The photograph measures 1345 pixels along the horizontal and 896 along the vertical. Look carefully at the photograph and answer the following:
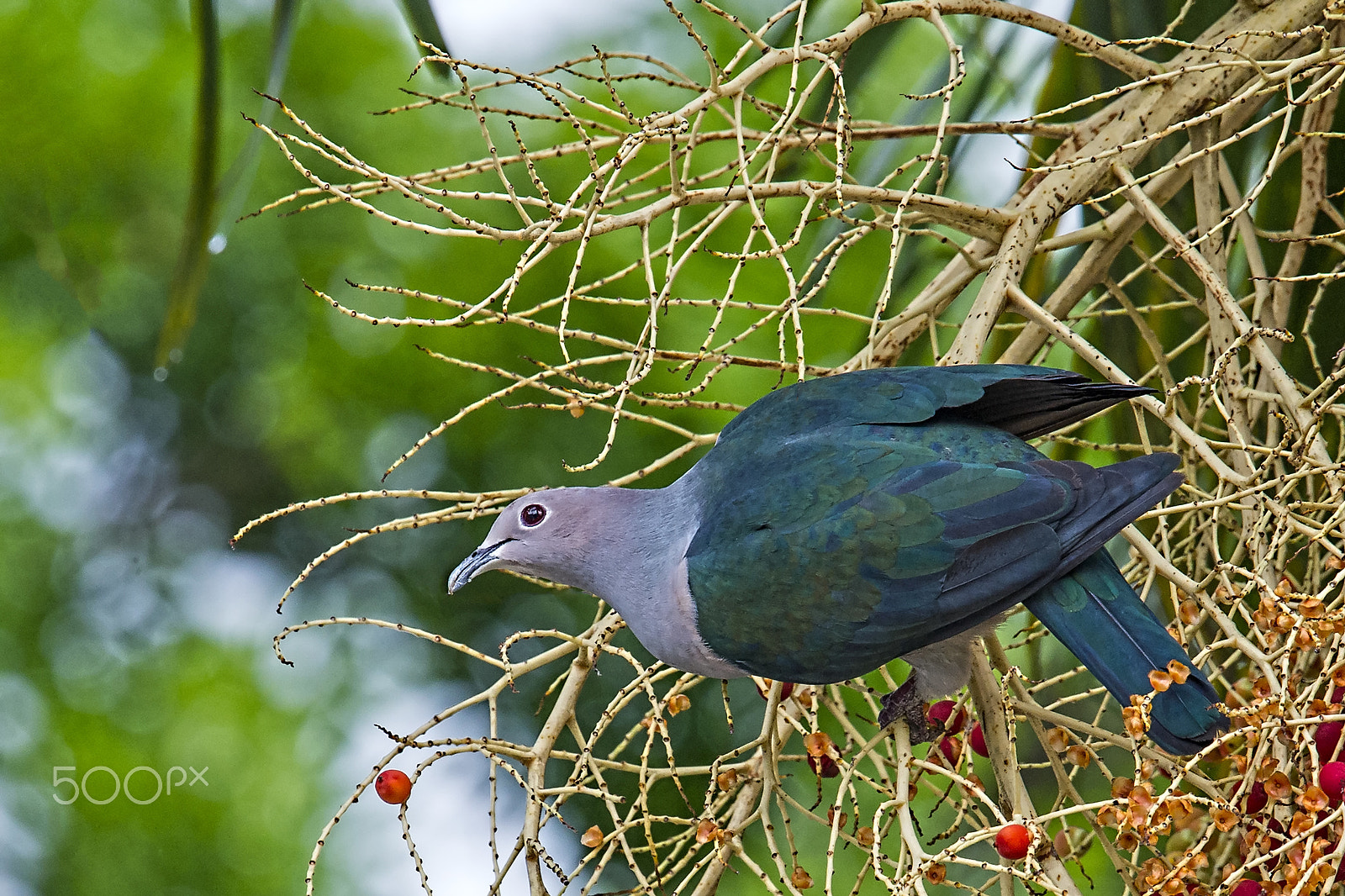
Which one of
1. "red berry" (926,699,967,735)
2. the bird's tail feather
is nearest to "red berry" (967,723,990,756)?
"red berry" (926,699,967,735)

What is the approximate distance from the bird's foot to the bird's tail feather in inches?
4.8

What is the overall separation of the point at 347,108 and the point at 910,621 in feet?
8.86

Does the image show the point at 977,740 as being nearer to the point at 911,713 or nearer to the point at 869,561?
the point at 911,713

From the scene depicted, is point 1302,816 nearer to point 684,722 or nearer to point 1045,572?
point 1045,572

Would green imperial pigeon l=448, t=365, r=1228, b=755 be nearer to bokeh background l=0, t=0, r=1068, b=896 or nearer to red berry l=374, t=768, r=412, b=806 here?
red berry l=374, t=768, r=412, b=806

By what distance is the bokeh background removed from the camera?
2.91 metres

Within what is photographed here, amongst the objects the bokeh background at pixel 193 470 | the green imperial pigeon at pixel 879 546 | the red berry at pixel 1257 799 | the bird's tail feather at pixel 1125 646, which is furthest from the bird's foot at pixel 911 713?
the bokeh background at pixel 193 470

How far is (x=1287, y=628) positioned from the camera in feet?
2.22

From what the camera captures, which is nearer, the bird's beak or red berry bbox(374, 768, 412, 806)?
A: red berry bbox(374, 768, 412, 806)

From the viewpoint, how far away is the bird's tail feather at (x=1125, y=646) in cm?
75

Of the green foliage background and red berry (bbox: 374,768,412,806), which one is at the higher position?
the green foliage background

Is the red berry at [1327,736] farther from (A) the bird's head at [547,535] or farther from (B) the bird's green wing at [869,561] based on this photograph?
(A) the bird's head at [547,535]

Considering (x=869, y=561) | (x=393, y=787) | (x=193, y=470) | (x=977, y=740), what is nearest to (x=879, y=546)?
(x=869, y=561)

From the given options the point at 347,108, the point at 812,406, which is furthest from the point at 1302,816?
the point at 347,108
